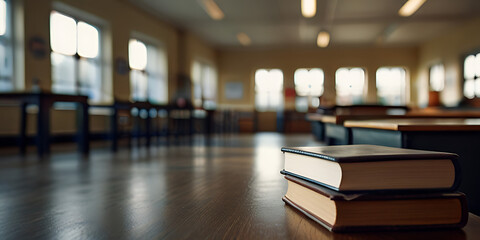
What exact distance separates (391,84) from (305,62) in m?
3.06

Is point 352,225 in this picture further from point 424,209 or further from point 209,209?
point 209,209

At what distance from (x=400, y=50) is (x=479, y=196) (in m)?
12.6

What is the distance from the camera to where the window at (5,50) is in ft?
17.1

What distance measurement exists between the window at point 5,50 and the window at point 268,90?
29.7ft

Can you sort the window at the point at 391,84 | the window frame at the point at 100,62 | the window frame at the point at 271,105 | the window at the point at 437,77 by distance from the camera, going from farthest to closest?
the window frame at the point at 271,105
the window at the point at 391,84
the window at the point at 437,77
the window frame at the point at 100,62

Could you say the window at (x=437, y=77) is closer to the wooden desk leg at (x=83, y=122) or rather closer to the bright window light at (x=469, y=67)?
the bright window light at (x=469, y=67)

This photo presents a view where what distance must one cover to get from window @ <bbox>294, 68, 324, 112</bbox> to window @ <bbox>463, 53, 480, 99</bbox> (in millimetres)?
4875

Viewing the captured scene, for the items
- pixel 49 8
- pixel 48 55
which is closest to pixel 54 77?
pixel 48 55

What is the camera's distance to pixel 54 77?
20.1 ft

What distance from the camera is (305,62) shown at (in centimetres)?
1305

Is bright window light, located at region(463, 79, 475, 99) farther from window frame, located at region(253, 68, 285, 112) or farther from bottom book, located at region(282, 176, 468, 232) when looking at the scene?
bottom book, located at region(282, 176, 468, 232)

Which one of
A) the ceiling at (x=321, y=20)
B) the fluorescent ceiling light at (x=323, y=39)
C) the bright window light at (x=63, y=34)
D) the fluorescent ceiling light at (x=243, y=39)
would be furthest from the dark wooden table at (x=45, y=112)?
the fluorescent ceiling light at (x=323, y=39)

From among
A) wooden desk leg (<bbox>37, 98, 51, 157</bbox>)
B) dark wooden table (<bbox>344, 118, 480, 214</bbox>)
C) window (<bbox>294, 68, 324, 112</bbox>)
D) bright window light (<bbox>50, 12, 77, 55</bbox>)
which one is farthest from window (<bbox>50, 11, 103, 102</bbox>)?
window (<bbox>294, 68, 324, 112</bbox>)

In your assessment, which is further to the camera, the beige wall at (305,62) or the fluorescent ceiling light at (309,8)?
the beige wall at (305,62)
